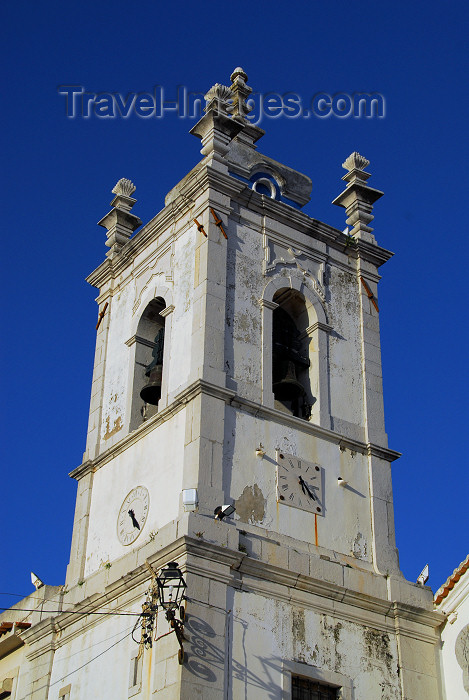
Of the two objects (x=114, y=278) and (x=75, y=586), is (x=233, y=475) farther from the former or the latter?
(x=114, y=278)

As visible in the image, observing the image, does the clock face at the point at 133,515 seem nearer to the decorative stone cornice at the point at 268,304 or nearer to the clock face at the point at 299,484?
the clock face at the point at 299,484

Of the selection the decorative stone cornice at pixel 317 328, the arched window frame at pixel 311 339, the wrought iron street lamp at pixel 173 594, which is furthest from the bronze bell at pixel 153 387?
the wrought iron street lamp at pixel 173 594

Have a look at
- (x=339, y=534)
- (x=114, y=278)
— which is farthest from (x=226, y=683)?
(x=114, y=278)

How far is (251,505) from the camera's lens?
17406 millimetres

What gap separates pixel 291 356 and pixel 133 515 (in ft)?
12.7

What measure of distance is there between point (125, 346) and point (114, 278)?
79.1 inches

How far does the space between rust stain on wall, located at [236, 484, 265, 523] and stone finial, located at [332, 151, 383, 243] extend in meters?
6.57

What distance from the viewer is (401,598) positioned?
17953 mm

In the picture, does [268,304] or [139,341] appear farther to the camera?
[139,341]

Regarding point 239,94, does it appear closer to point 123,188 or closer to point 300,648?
point 123,188

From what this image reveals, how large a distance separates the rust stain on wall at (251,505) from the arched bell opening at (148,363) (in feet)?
9.48

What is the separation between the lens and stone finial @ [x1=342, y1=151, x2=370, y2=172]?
22938 mm

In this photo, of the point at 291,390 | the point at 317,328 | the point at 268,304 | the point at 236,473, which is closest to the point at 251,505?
the point at 236,473

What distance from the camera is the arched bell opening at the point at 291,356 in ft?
63.9
